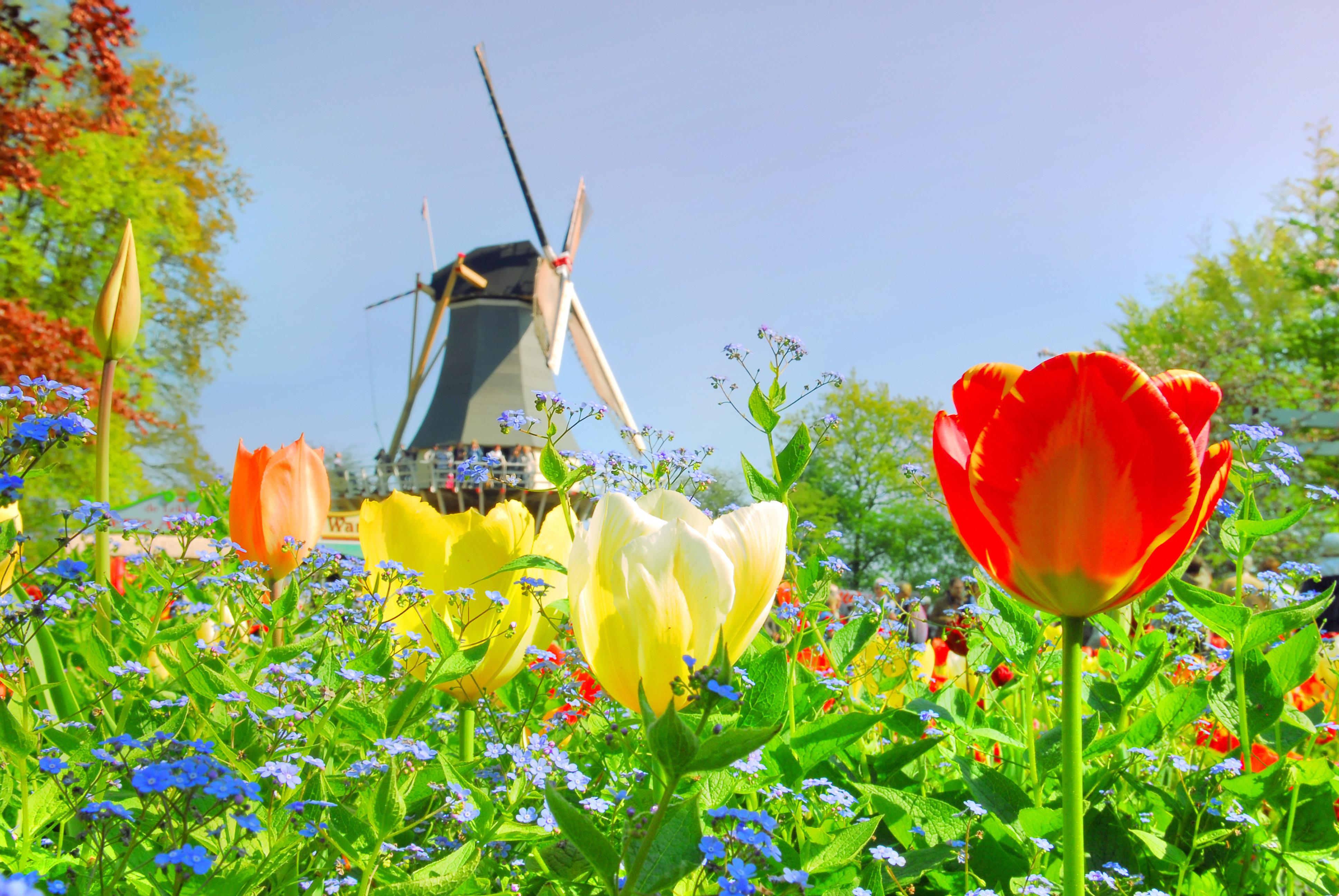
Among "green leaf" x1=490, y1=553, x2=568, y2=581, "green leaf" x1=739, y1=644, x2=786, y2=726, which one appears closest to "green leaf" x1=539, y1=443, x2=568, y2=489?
"green leaf" x1=490, y1=553, x2=568, y2=581

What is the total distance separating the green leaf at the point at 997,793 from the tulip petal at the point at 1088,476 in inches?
10.3

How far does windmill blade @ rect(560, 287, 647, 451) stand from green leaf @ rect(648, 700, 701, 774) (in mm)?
28800

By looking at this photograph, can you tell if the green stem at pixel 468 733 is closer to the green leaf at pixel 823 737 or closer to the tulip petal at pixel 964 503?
the green leaf at pixel 823 737

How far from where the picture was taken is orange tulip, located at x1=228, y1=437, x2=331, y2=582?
1.71m

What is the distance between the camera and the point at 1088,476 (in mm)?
810

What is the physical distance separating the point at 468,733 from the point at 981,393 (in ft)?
2.84

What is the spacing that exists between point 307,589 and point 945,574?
30067 millimetres

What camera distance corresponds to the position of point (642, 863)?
69 cm

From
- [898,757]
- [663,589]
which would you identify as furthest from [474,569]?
[898,757]

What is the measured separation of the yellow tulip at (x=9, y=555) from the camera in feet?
4.06

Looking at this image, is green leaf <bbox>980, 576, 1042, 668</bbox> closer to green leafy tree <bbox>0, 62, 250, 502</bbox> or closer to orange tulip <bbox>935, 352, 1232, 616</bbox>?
orange tulip <bbox>935, 352, 1232, 616</bbox>

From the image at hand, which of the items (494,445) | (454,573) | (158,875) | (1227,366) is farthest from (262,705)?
(494,445)

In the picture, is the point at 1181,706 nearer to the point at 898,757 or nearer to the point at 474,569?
the point at 898,757

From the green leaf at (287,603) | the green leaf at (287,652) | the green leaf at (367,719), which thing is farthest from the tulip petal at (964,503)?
the green leaf at (287,603)
